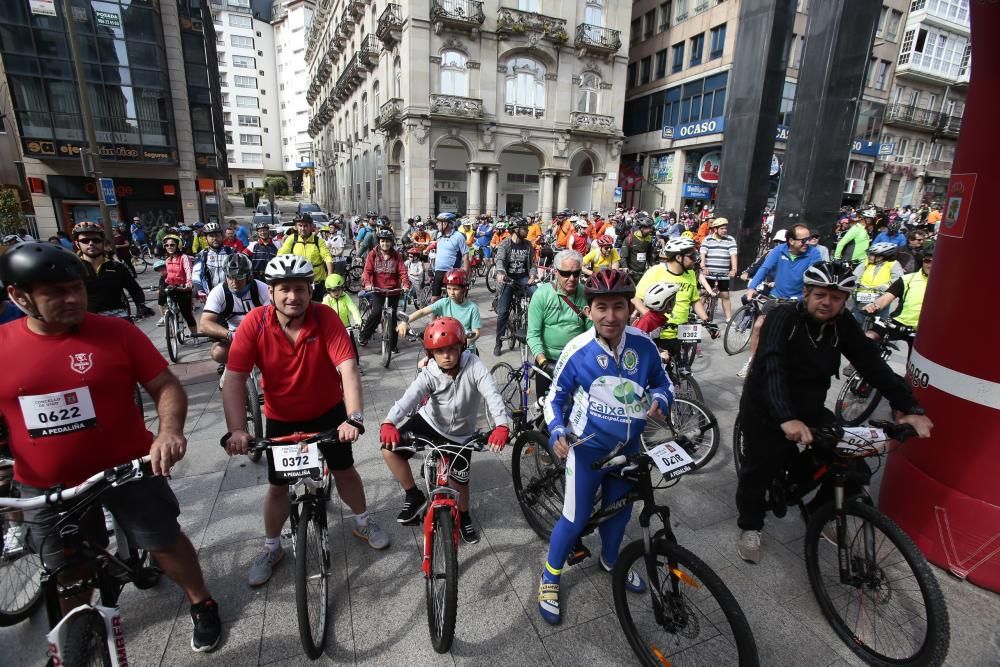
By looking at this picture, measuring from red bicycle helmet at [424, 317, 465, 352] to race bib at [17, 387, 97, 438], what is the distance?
1.80m

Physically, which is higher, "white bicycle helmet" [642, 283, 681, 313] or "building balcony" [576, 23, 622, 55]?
"building balcony" [576, 23, 622, 55]

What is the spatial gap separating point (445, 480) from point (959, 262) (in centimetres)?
392

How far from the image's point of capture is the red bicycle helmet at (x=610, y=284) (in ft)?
8.88

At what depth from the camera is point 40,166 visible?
2278 cm

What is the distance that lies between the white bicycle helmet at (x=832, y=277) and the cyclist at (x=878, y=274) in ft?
14.2

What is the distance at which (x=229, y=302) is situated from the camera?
196 inches

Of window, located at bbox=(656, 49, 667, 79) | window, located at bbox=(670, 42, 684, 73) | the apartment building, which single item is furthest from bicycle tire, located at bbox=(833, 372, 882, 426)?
window, located at bbox=(656, 49, 667, 79)

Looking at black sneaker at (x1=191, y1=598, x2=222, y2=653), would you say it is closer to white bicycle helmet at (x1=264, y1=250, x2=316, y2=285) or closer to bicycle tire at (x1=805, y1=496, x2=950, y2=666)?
white bicycle helmet at (x1=264, y1=250, x2=316, y2=285)

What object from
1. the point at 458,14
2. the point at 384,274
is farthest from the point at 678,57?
the point at 384,274

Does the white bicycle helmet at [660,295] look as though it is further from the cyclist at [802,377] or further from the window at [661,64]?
the window at [661,64]

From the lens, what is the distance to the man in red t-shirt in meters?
2.19

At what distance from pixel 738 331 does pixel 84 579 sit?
8.90 meters

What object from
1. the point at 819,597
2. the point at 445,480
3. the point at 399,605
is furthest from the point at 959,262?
the point at 399,605

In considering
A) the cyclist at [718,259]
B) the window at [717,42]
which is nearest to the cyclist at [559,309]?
the cyclist at [718,259]
